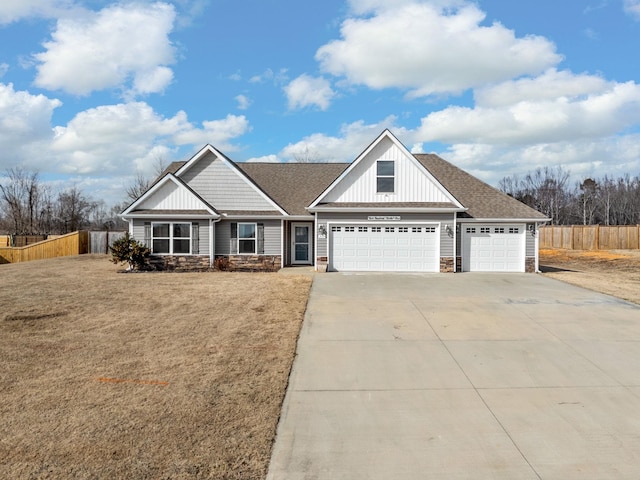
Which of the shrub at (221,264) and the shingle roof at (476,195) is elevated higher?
the shingle roof at (476,195)

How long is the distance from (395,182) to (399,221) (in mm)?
1671

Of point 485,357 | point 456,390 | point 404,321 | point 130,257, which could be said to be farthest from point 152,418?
point 130,257

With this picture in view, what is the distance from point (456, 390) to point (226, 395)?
302 centimetres

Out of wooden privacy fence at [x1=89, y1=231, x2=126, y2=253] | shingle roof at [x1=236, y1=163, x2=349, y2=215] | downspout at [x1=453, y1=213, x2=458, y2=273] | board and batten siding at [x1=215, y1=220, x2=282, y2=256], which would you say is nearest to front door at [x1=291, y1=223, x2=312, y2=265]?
shingle roof at [x1=236, y1=163, x2=349, y2=215]

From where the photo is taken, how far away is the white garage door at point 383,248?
1853cm

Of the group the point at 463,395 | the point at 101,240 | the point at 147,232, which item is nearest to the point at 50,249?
the point at 101,240

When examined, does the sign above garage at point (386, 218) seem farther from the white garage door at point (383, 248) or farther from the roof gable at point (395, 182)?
the roof gable at point (395, 182)

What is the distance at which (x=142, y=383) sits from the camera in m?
5.89

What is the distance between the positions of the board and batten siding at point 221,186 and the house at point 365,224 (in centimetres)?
7

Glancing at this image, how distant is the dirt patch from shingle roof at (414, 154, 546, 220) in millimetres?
2952

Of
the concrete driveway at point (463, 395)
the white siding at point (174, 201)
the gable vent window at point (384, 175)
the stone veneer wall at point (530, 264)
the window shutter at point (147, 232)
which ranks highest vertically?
the gable vent window at point (384, 175)

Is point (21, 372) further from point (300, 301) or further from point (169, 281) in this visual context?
point (169, 281)

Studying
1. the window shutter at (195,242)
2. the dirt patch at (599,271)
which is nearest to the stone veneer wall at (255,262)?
the window shutter at (195,242)

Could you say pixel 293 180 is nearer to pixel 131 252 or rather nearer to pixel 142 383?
pixel 131 252
